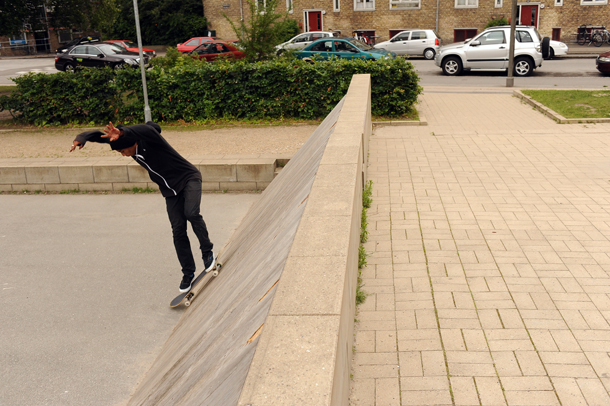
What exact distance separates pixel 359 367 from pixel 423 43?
27.9 meters

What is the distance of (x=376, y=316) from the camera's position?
4316 millimetres

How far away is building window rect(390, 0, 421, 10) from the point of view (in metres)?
37.5

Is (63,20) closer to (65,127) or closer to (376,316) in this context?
(65,127)

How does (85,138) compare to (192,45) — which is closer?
(85,138)

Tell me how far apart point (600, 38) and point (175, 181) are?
1327 inches

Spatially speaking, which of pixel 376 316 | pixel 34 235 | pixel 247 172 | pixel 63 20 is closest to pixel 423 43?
pixel 63 20

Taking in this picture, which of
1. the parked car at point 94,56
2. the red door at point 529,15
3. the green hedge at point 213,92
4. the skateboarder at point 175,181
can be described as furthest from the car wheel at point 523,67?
the skateboarder at point 175,181

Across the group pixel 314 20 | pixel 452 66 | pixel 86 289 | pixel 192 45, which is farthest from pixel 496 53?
pixel 314 20

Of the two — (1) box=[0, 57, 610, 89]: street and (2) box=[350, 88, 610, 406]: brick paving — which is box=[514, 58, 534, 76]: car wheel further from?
(2) box=[350, 88, 610, 406]: brick paving

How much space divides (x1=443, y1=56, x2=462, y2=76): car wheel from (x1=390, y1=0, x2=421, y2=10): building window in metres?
17.5

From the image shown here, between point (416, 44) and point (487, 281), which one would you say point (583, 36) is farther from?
point (487, 281)

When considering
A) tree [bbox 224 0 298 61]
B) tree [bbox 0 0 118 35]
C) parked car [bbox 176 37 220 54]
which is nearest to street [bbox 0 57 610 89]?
tree [bbox 0 0 118 35]

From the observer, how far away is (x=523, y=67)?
814 inches

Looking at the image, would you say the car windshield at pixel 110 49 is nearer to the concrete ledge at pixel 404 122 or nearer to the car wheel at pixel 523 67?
the car wheel at pixel 523 67
